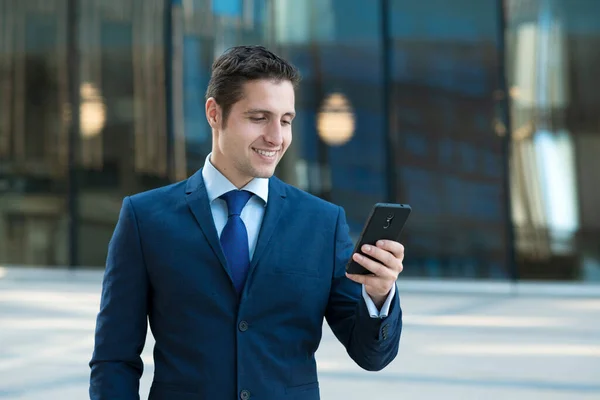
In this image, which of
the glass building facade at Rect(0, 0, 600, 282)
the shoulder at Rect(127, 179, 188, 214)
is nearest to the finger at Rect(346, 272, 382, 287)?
the shoulder at Rect(127, 179, 188, 214)

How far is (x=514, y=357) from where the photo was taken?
7.48m

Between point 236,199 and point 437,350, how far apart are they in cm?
599

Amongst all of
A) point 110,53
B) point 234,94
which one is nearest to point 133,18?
point 110,53

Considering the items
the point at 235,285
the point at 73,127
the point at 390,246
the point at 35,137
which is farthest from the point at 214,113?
the point at 35,137

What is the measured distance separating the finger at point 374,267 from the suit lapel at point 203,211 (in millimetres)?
315

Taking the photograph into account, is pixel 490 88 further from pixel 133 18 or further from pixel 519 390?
pixel 519 390

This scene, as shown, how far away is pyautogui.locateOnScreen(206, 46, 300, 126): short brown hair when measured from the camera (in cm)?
202

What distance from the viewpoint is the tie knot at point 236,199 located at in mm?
2113

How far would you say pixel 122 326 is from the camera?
204cm

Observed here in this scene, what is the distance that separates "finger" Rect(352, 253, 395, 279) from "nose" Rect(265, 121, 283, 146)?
1.08ft

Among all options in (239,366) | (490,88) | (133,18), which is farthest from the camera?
(133,18)

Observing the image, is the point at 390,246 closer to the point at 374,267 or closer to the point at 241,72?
the point at 374,267

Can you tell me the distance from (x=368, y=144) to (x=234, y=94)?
10911mm

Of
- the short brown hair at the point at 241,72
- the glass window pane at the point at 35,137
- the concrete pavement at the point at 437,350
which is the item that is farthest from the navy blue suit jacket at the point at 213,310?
the glass window pane at the point at 35,137
